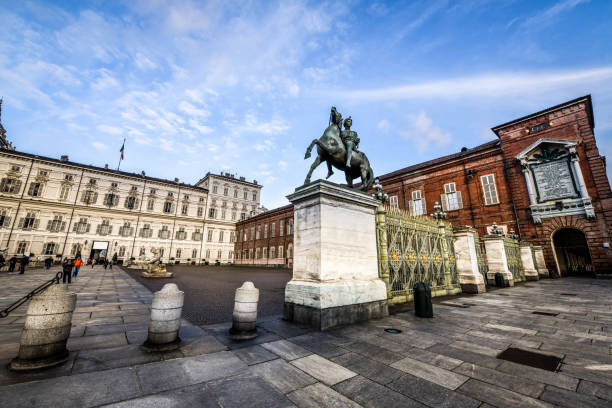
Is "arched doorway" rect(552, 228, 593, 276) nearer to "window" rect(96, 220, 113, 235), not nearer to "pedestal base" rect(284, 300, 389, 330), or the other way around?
"pedestal base" rect(284, 300, 389, 330)

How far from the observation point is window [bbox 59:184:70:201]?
122 ft

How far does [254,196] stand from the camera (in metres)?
54.2

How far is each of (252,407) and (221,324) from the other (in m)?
2.85

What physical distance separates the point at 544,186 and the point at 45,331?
27.3 m

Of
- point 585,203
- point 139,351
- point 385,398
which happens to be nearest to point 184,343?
point 139,351

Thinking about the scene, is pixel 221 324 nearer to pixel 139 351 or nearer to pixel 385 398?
pixel 139 351

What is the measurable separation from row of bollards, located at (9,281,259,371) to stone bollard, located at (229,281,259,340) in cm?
84

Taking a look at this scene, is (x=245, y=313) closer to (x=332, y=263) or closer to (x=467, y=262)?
(x=332, y=263)

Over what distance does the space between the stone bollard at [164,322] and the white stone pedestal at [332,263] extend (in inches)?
83.4

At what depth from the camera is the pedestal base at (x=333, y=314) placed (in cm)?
420

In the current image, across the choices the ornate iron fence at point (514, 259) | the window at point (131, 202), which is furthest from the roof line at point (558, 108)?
the window at point (131, 202)

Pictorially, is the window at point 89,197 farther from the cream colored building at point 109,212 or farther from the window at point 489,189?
the window at point 489,189

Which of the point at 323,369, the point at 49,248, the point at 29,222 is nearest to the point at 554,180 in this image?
the point at 323,369

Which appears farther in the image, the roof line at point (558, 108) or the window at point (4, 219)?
the window at point (4, 219)
